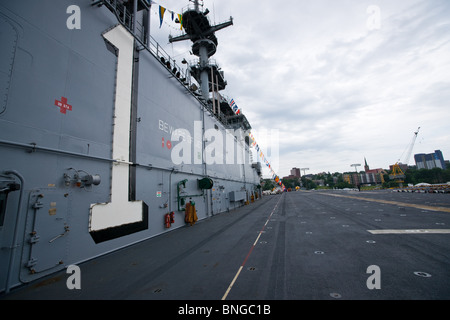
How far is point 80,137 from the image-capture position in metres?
6.11

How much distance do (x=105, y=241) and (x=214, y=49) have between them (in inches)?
1046

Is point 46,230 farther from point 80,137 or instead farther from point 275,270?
point 275,270

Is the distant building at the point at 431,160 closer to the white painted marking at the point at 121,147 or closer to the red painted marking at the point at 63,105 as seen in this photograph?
the white painted marking at the point at 121,147

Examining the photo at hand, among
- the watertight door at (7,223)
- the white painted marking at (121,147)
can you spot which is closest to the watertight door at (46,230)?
the watertight door at (7,223)

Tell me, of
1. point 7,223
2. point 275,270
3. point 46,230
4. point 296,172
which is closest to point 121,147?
point 46,230

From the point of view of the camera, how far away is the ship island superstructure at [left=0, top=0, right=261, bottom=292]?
453 centimetres

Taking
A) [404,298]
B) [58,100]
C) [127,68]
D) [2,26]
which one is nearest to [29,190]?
[58,100]

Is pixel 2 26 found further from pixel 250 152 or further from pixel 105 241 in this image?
pixel 250 152

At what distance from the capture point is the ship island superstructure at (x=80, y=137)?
4.53 m

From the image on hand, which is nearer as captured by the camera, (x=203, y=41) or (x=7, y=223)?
(x=7, y=223)

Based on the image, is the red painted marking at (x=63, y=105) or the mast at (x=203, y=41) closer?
the red painted marking at (x=63, y=105)

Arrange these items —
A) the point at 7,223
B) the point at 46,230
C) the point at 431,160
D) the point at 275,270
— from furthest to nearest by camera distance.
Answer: the point at 431,160
the point at 46,230
the point at 275,270
the point at 7,223
